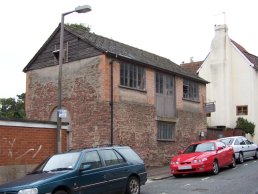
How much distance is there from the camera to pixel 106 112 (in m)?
20.6

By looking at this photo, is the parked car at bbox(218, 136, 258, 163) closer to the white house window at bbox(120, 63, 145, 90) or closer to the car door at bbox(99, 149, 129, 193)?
the white house window at bbox(120, 63, 145, 90)

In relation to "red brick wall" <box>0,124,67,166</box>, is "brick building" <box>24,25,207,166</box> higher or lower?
higher

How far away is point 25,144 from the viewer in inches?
628

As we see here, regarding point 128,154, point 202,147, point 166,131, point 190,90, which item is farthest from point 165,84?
point 128,154

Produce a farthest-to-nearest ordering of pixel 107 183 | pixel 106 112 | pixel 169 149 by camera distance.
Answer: pixel 169 149, pixel 106 112, pixel 107 183

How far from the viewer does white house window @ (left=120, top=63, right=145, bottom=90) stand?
2184 centimetres

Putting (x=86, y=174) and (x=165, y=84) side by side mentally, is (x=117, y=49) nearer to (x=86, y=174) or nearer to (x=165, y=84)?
(x=165, y=84)

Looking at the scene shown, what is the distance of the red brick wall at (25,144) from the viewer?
600 inches

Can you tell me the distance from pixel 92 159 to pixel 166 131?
14280 millimetres

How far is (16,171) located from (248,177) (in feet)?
27.8

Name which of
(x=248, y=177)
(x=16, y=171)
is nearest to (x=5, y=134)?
(x=16, y=171)

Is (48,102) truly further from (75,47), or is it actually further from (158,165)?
(158,165)

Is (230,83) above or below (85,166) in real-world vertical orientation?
above

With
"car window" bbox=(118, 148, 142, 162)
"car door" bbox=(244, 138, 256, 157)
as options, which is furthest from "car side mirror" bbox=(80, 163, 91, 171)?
"car door" bbox=(244, 138, 256, 157)
